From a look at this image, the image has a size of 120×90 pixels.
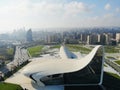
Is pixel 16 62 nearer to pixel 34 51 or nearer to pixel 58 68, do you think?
pixel 34 51

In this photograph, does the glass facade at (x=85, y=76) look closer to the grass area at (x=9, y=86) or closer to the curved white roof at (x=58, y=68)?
the curved white roof at (x=58, y=68)

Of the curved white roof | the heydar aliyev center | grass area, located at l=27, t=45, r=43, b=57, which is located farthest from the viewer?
grass area, located at l=27, t=45, r=43, b=57

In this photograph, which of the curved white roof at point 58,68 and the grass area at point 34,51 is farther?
the grass area at point 34,51

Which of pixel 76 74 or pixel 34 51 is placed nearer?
pixel 76 74

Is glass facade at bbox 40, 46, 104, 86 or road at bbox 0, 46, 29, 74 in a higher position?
glass facade at bbox 40, 46, 104, 86

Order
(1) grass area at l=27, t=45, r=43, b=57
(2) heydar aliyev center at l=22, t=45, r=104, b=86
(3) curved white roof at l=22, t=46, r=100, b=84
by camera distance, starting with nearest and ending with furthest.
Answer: (2) heydar aliyev center at l=22, t=45, r=104, b=86, (3) curved white roof at l=22, t=46, r=100, b=84, (1) grass area at l=27, t=45, r=43, b=57

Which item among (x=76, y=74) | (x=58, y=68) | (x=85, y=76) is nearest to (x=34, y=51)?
(x=58, y=68)

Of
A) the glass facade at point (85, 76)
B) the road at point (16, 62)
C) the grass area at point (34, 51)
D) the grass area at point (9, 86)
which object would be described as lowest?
the road at point (16, 62)

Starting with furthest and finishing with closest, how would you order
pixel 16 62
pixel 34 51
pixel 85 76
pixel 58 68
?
pixel 34 51 < pixel 16 62 < pixel 58 68 < pixel 85 76

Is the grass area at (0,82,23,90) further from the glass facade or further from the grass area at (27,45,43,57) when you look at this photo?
the grass area at (27,45,43,57)

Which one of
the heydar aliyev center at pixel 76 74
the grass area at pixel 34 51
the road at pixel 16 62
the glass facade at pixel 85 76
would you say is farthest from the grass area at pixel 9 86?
the grass area at pixel 34 51

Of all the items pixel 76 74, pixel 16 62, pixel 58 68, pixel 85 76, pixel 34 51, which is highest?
pixel 58 68

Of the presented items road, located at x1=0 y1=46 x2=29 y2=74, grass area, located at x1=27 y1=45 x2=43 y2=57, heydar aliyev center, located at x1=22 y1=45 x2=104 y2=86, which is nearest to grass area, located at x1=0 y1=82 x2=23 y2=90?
heydar aliyev center, located at x1=22 y1=45 x2=104 y2=86
